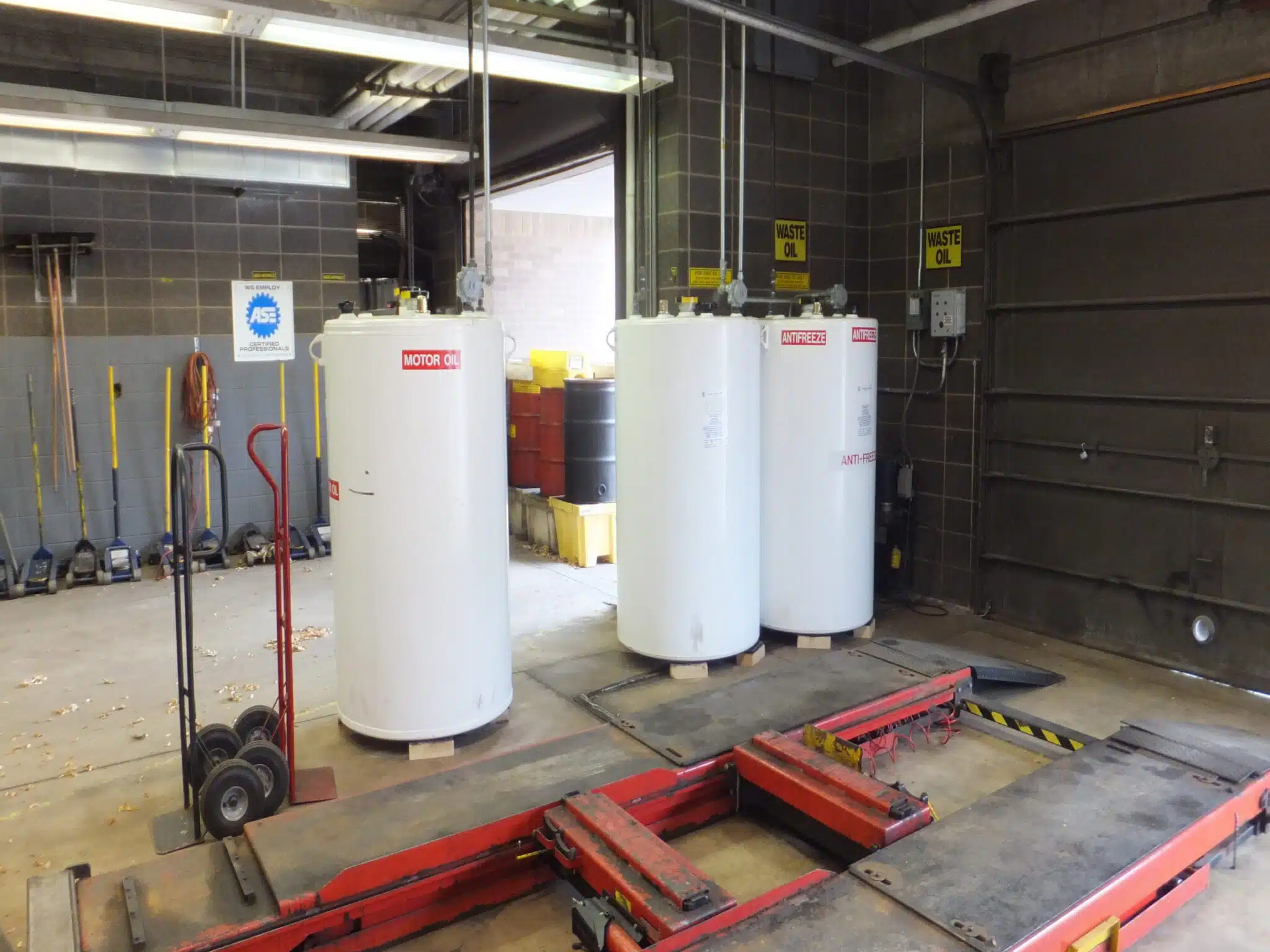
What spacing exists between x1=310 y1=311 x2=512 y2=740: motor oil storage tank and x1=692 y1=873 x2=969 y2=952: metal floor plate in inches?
64.7

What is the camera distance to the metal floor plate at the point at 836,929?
2205 mm

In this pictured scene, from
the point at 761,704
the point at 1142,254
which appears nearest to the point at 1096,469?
the point at 1142,254

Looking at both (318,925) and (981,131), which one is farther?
(981,131)

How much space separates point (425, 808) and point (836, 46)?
148 inches

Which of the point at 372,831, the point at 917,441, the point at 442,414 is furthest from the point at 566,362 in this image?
the point at 372,831

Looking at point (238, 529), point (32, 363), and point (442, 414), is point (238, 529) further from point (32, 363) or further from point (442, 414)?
point (442, 414)

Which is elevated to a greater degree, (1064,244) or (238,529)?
(1064,244)

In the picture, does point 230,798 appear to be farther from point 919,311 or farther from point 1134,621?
point 919,311

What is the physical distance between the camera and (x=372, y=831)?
9.04 ft

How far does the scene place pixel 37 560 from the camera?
246 inches

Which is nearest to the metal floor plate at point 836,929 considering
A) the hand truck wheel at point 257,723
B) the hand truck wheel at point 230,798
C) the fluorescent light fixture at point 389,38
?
the hand truck wheel at point 230,798

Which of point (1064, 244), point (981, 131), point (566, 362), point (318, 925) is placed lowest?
point (318, 925)

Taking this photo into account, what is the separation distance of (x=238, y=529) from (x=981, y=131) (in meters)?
5.72

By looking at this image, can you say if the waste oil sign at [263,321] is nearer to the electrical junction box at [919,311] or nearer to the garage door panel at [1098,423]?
the electrical junction box at [919,311]
